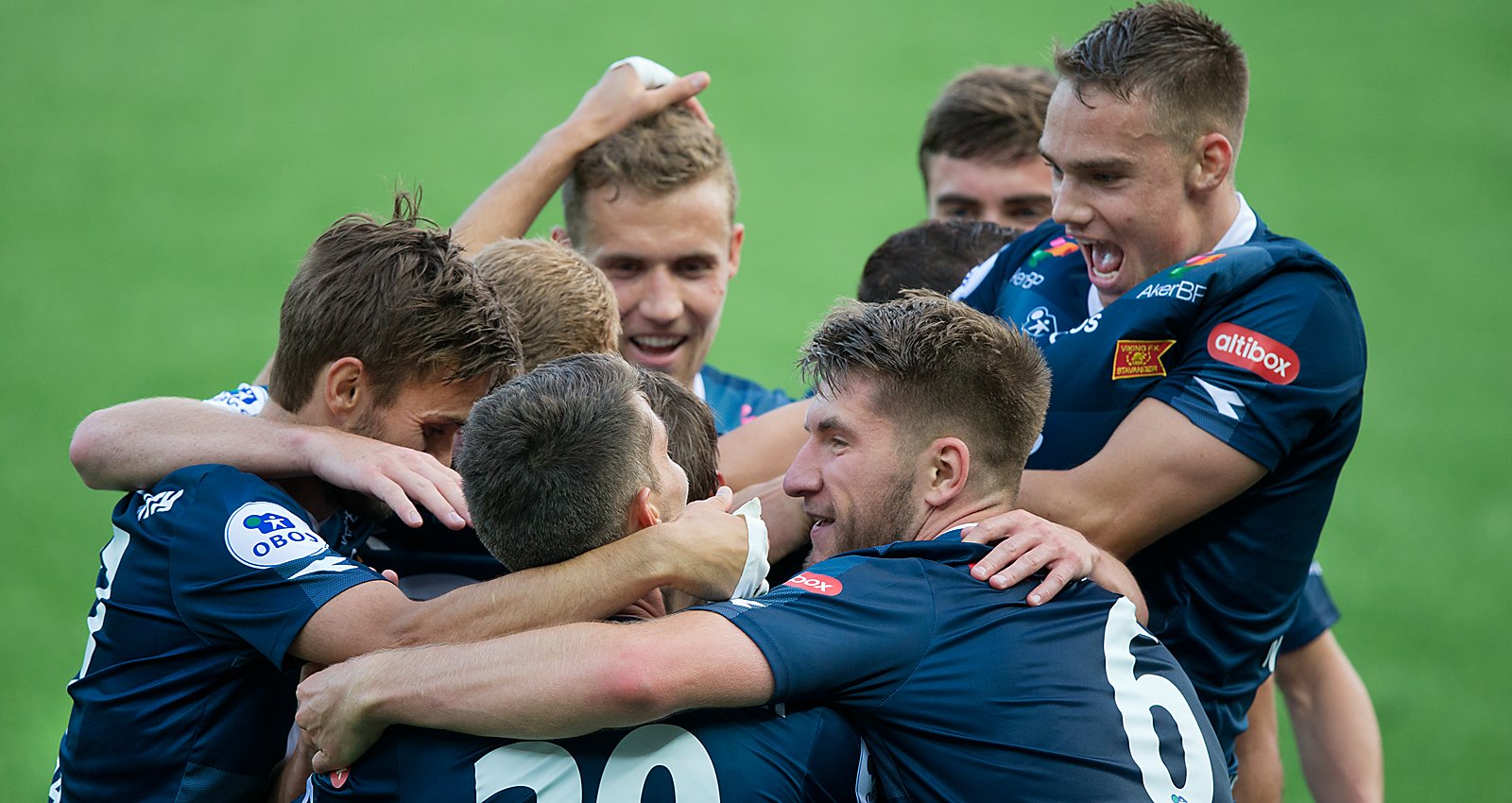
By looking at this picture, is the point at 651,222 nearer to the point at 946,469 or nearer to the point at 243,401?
the point at 243,401

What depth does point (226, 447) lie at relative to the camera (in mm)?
3510

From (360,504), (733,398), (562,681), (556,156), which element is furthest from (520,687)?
(733,398)

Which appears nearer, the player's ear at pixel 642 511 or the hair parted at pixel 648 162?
the player's ear at pixel 642 511

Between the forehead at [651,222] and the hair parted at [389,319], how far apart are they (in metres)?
1.49

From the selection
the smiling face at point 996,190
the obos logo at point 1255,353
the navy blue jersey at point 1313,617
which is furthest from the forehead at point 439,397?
the navy blue jersey at point 1313,617

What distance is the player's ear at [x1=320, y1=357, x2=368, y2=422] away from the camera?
3535 mm

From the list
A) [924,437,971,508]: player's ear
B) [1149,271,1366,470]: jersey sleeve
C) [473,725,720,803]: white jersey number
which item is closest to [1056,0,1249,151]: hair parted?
[1149,271,1366,470]: jersey sleeve

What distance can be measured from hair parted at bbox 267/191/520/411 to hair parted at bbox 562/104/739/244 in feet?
5.00

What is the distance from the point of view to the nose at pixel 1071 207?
3.93 metres

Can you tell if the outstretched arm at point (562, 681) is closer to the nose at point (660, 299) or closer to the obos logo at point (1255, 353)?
the obos logo at point (1255, 353)

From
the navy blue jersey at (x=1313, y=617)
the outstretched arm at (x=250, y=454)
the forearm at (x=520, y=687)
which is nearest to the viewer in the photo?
the forearm at (x=520, y=687)

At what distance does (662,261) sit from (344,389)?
1.77 metres

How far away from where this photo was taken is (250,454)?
348 centimetres

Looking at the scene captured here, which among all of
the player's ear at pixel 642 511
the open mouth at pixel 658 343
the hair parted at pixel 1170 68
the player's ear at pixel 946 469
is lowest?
the player's ear at pixel 642 511
